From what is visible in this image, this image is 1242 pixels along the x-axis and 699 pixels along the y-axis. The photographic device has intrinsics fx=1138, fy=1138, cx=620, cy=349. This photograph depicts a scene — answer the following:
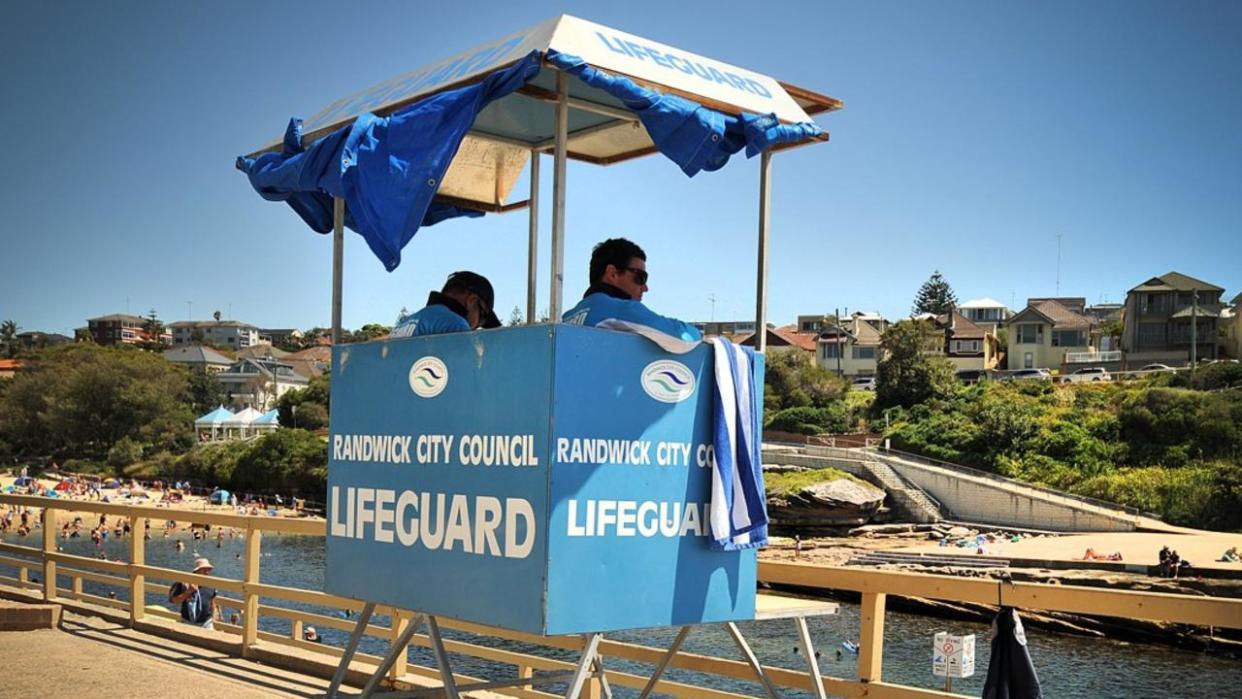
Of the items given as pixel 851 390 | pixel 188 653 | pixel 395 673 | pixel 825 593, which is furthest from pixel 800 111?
pixel 851 390

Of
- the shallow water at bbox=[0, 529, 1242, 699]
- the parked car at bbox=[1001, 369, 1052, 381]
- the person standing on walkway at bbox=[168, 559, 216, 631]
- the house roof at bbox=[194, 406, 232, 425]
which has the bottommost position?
the shallow water at bbox=[0, 529, 1242, 699]

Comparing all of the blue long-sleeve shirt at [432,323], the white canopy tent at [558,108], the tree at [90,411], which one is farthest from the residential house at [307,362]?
the blue long-sleeve shirt at [432,323]

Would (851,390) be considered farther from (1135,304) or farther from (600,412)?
(600,412)

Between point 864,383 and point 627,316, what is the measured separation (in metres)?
113

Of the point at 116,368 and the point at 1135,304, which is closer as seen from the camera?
the point at 1135,304

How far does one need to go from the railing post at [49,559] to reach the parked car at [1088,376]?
→ 89.4 meters

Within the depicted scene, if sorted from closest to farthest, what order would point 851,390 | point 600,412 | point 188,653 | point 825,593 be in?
point 600,412
point 188,653
point 825,593
point 851,390

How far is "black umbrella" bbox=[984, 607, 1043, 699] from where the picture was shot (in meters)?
4.36

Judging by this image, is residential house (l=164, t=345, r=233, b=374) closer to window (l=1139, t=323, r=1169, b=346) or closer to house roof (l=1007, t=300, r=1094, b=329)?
house roof (l=1007, t=300, r=1094, b=329)

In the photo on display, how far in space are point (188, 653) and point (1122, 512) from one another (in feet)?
213

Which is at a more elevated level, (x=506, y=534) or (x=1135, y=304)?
(x=1135, y=304)

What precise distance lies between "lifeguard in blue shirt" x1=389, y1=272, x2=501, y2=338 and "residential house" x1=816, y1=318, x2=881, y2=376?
11875 cm

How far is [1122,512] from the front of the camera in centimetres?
6500

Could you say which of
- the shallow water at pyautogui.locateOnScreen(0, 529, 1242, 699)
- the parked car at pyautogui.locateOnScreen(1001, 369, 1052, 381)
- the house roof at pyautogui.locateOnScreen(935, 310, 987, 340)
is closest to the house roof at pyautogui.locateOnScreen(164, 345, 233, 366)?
the house roof at pyautogui.locateOnScreen(935, 310, 987, 340)
